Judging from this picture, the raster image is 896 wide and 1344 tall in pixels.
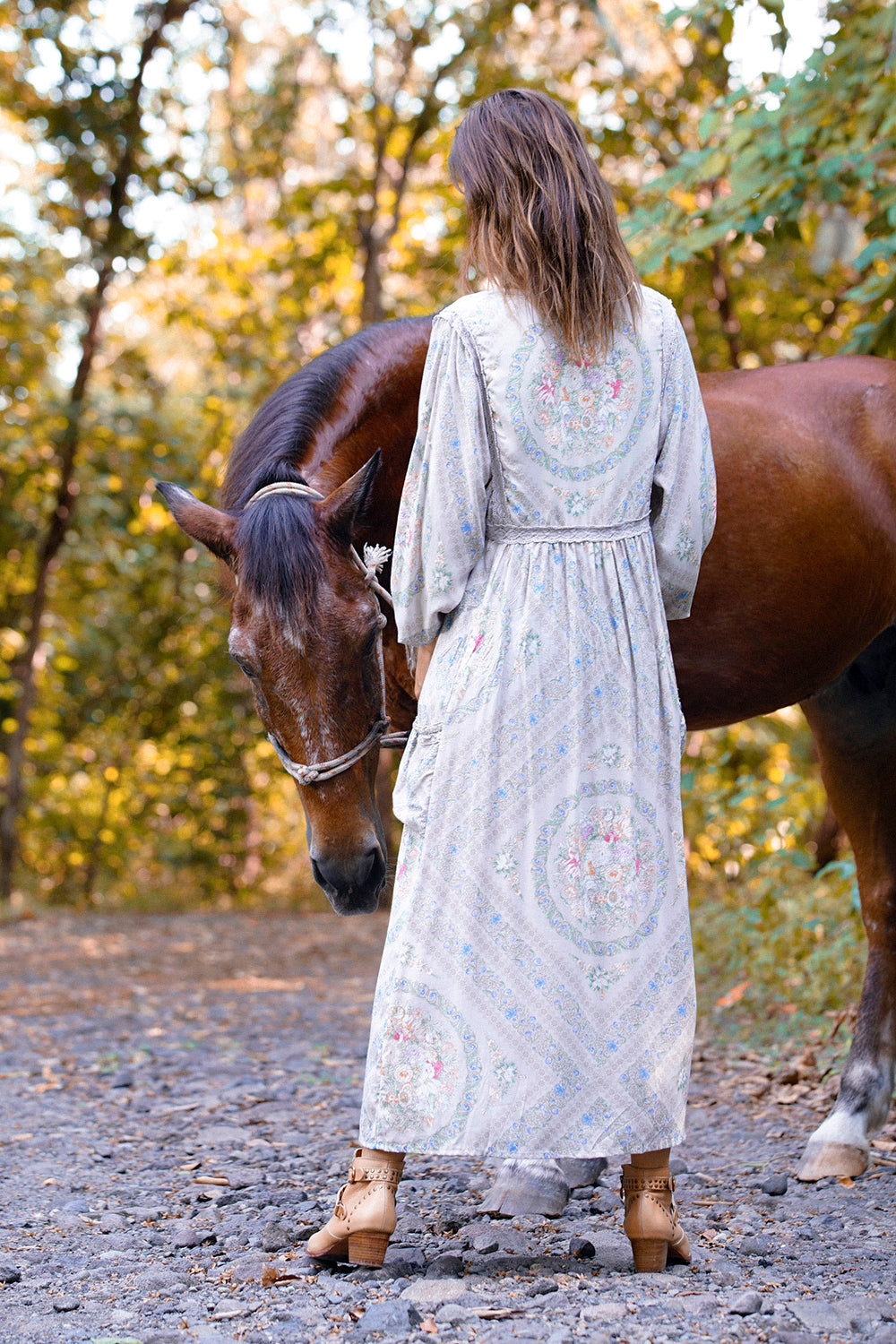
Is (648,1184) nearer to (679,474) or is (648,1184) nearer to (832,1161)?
(832,1161)

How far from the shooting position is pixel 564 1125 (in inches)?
79.5

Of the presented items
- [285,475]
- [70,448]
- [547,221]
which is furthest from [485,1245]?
[70,448]

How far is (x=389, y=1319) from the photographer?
1.89 meters

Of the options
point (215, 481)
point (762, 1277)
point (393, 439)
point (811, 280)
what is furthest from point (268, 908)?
point (762, 1277)

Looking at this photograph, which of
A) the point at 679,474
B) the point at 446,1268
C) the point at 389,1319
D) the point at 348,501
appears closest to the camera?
the point at 389,1319

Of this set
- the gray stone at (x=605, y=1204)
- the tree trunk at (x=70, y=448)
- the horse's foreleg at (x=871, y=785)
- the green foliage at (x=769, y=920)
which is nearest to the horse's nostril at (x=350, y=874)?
the gray stone at (x=605, y=1204)

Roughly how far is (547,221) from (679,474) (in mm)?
515

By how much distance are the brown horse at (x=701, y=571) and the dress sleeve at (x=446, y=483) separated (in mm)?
355

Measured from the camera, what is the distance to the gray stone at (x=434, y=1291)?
6.51 ft

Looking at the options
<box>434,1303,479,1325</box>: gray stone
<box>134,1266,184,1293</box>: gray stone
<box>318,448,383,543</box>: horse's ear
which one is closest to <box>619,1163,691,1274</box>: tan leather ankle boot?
<box>434,1303,479,1325</box>: gray stone

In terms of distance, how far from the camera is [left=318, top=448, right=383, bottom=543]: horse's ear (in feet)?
8.43

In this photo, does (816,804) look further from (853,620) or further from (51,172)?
(51,172)

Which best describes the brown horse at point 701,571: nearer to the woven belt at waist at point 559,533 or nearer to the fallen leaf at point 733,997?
the woven belt at waist at point 559,533

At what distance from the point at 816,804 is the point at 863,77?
5034 mm
